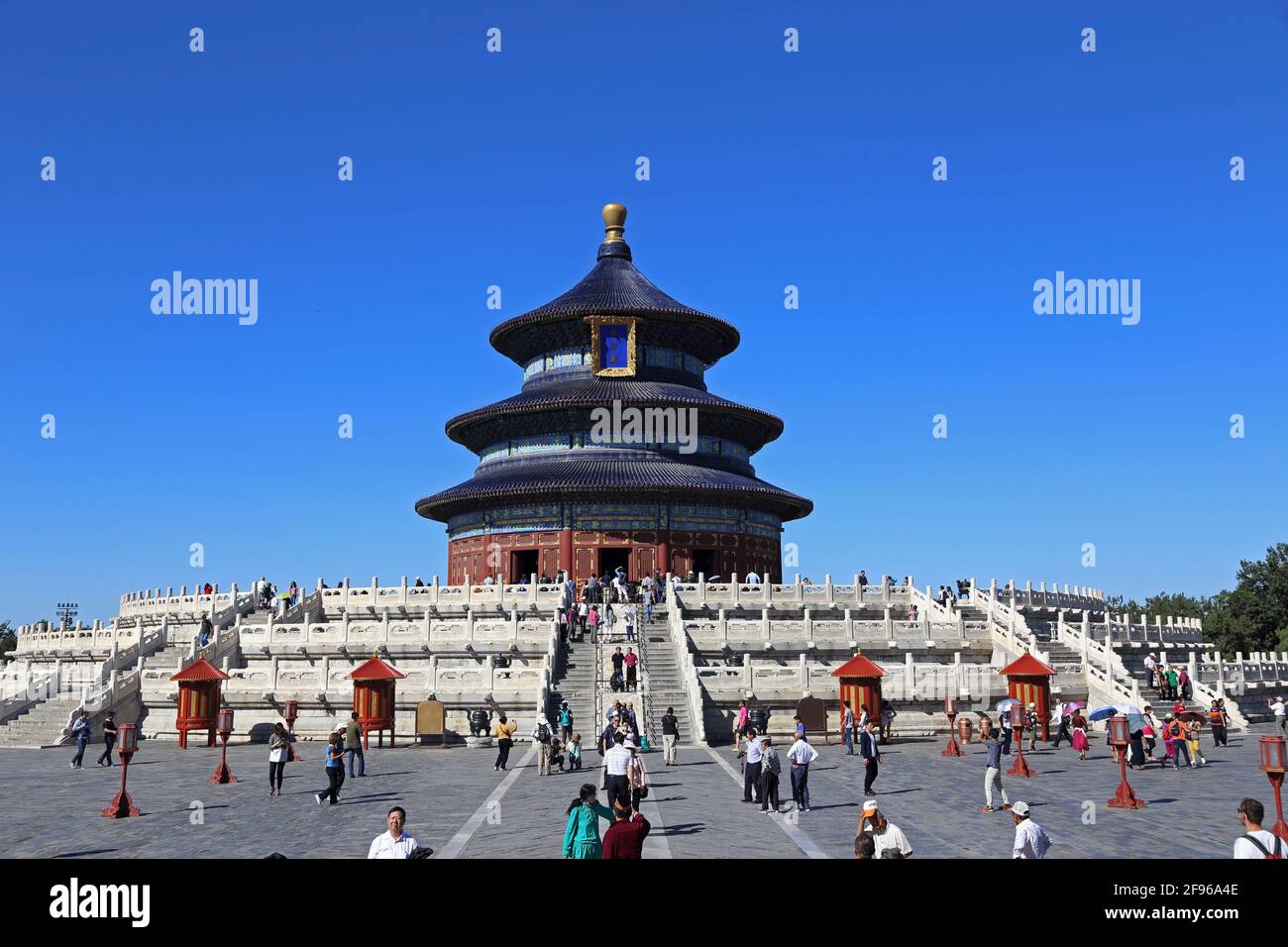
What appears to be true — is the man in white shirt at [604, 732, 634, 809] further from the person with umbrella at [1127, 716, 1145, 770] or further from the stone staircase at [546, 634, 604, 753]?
the person with umbrella at [1127, 716, 1145, 770]

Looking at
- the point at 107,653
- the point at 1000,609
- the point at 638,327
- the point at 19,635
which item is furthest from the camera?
the point at 638,327

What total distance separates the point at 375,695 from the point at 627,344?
31589 mm

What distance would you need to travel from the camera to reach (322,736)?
111 ft

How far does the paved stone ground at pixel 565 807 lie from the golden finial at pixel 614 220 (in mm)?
45037

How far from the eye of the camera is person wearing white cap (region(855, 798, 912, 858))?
10633mm

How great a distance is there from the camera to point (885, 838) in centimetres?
1083

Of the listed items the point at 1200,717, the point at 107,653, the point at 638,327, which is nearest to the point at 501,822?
the point at 1200,717

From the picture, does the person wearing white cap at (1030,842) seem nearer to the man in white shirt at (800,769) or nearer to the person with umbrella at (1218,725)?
the man in white shirt at (800,769)

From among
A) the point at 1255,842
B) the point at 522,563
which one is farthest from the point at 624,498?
the point at 1255,842

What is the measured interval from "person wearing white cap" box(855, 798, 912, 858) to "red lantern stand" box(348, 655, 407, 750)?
842 inches

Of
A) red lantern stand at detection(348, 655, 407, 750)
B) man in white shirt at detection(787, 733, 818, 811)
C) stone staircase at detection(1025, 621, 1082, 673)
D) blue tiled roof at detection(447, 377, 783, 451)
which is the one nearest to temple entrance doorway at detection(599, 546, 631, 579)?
blue tiled roof at detection(447, 377, 783, 451)

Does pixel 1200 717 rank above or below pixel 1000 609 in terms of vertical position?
below
